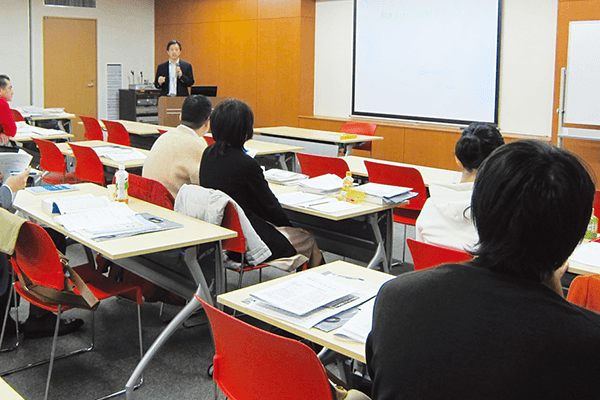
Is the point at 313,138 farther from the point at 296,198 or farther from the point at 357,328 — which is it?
the point at 357,328

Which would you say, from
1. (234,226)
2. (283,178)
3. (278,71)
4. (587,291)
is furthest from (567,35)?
(587,291)

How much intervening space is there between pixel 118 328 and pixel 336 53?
6.78 m

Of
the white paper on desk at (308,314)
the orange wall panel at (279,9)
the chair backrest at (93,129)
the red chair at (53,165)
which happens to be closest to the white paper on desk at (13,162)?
the red chair at (53,165)

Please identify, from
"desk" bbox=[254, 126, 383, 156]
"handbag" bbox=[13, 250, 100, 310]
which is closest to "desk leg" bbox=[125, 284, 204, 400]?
"handbag" bbox=[13, 250, 100, 310]

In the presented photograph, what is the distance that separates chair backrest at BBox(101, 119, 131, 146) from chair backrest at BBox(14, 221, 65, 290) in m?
3.96

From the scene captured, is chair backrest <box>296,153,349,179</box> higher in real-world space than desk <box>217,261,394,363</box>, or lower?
higher

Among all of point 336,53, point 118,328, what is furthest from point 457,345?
point 336,53

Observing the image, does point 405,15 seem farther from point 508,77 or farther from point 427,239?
point 427,239

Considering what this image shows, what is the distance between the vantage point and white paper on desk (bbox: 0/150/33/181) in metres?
3.30

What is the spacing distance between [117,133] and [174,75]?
2810mm

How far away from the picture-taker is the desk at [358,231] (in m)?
3.47

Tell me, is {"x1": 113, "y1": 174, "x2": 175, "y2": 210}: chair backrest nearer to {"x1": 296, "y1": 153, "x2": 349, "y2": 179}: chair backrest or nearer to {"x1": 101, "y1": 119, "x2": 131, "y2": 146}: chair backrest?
{"x1": 296, "y1": 153, "x2": 349, "y2": 179}: chair backrest

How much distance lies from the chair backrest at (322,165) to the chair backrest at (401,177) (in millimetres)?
201

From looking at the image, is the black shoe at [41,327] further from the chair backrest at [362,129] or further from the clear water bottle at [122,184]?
the chair backrest at [362,129]
